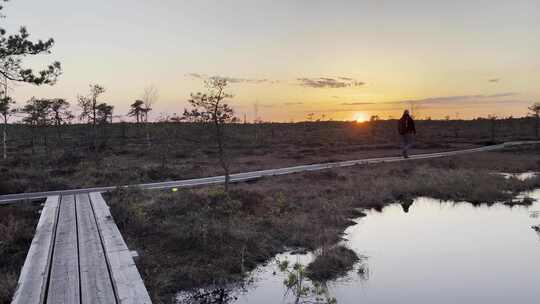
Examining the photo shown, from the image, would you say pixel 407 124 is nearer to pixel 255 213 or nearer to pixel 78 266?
pixel 255 213

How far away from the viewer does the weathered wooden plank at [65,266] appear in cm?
525

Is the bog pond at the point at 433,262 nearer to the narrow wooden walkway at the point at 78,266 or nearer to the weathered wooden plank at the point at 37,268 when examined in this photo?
the narrow wooden walkway at the point at 78,266

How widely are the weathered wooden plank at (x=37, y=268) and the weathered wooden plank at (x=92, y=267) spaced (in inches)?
21.3

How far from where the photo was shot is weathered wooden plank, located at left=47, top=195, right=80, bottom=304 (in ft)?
17.2

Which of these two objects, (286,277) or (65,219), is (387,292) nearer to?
(286,277)

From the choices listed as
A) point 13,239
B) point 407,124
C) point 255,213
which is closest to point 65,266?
point 13,239

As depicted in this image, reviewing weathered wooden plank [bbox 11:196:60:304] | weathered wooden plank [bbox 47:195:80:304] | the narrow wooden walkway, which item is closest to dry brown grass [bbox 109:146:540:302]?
the narrow wooden walkway

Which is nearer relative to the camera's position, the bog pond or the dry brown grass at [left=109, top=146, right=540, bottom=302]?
the bog pond

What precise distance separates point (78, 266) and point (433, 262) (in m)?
8.44

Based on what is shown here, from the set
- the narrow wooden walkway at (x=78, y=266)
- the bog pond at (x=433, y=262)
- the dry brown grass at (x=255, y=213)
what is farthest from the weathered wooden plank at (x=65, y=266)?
the bog pond at (x=433, y=262)

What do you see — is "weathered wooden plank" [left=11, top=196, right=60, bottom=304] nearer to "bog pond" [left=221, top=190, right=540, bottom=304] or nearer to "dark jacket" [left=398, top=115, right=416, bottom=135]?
"bog pond" [left=221, top=190, right=540, bottom=304]

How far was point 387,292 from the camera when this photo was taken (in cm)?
785

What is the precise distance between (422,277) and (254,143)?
120ft

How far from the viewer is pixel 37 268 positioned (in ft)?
20.1
